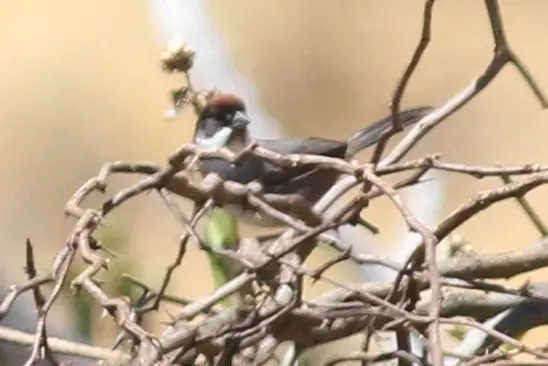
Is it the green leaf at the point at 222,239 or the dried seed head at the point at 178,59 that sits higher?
the dried seed head at the point at 178,59

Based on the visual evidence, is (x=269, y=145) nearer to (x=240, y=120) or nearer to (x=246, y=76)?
(x=240, y=120)

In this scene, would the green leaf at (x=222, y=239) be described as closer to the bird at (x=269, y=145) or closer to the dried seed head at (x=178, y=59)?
the bird at (x=269, y=145)

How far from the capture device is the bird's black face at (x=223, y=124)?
1238 millimetres

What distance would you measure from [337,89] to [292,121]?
9 centimetres

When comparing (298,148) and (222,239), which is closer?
(222,239)

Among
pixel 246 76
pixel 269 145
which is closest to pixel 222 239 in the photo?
pixel 269 145

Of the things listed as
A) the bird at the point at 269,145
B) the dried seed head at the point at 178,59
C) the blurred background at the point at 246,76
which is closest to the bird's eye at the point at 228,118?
the bird at the point at 269,145

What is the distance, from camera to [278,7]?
4.39 feet

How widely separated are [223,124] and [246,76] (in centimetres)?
15

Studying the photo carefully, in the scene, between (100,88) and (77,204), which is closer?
(77,204)

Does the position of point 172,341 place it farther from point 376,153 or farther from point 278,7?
point 278,7

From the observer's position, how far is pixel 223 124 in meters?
1.25

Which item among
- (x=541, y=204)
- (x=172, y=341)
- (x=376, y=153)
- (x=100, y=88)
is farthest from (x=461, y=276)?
(x=100, y=88)

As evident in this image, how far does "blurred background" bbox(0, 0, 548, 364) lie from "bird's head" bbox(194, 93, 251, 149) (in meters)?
0.13
